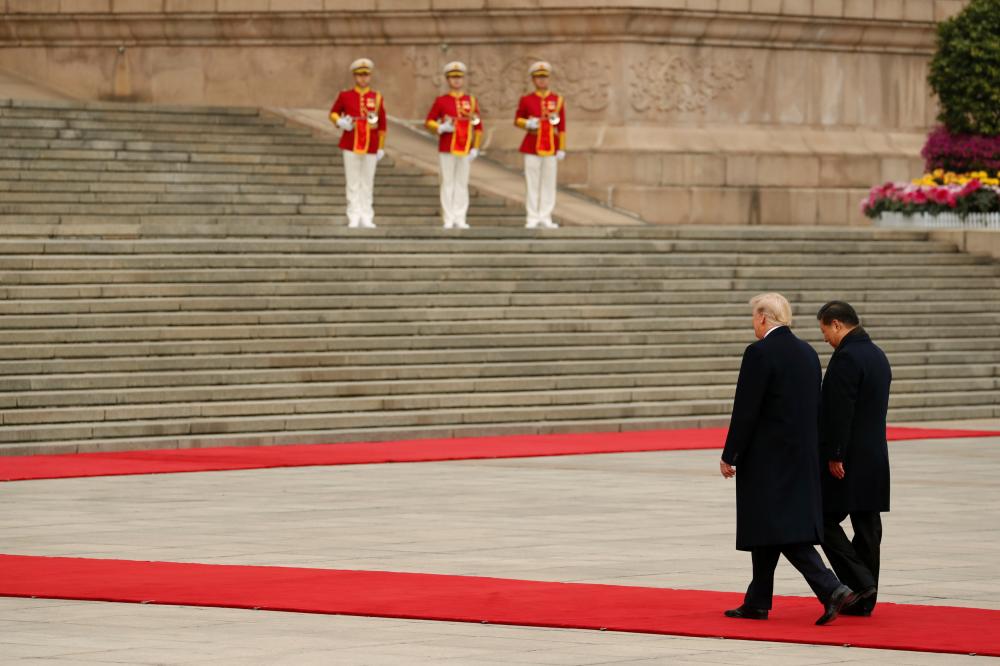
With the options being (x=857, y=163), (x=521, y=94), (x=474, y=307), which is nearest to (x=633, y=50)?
(x=521, y=94)

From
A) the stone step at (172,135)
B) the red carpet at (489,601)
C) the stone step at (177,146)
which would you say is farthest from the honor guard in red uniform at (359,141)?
the red carpet at (489,601)

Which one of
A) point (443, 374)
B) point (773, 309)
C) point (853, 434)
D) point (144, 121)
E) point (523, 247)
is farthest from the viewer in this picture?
point (144, 121)

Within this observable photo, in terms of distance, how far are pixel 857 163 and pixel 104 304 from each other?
16.1 metres

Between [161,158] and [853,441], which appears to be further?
[161,158]

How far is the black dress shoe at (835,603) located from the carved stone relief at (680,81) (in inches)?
915

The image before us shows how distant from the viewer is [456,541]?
13016 mm

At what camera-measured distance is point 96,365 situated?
2006 centimetres

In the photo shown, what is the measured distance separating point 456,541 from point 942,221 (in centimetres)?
1801

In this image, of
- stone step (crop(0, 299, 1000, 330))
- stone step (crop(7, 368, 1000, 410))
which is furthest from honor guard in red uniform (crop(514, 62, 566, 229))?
stone step (crop(7, 368, 1000, 410))

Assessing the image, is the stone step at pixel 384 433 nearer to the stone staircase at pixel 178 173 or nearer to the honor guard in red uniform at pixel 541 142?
the honor guard in red uniform at pixel 541 142

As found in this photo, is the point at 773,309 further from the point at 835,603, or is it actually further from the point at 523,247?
the point at 523,247

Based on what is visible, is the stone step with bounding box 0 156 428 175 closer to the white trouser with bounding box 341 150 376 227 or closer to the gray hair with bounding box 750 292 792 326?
the white trouser with bounding box 341 150 376 227

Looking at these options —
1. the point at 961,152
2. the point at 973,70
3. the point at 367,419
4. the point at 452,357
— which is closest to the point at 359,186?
the point at 452,357

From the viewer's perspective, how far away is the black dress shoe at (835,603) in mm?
9883
